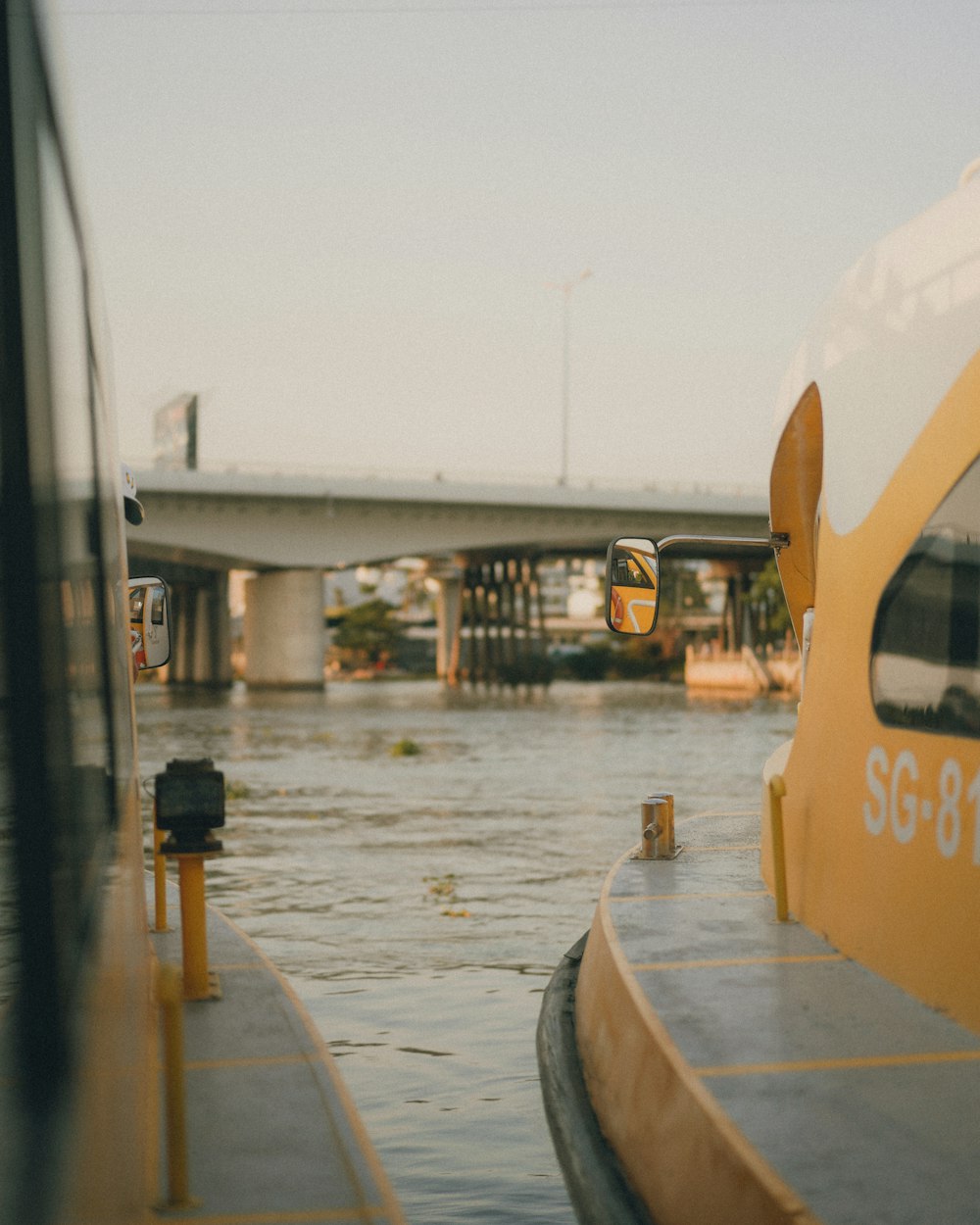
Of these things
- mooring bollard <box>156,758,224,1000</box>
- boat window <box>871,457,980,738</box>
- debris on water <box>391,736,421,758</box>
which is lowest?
debris on water <box>391,736,421,758</box>

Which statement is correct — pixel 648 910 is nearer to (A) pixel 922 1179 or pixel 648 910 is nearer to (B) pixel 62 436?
(A) pixel 922 1179

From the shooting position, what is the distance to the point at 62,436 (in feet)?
7.79

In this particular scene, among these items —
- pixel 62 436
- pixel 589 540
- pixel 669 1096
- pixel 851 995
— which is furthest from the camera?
pixel 589 540

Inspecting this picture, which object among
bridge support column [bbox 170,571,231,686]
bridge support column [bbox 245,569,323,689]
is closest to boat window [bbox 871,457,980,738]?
bridge support column [bbox 245,569,323,689]

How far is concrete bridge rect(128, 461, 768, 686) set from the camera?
48.1 m

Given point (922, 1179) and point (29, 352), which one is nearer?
point (29, 352)

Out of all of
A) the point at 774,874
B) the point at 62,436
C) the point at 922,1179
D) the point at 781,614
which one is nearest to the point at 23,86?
the point at 62,436

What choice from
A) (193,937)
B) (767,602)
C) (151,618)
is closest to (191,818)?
(193,937)

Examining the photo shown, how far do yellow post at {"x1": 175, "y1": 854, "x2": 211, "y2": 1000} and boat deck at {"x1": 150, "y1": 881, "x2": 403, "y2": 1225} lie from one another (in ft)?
0.27

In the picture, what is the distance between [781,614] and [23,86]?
2917 inches

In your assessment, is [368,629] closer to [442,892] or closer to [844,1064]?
[442,892]

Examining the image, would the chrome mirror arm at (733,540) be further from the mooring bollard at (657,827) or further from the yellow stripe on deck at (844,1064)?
the yellow stripe on deck at (844,1064)

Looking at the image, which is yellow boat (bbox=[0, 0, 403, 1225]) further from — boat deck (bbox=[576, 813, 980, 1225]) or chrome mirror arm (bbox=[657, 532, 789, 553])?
chrome mirror arm (bbox=[657, 532, 789, 553])

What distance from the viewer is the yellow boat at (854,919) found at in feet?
11.8
